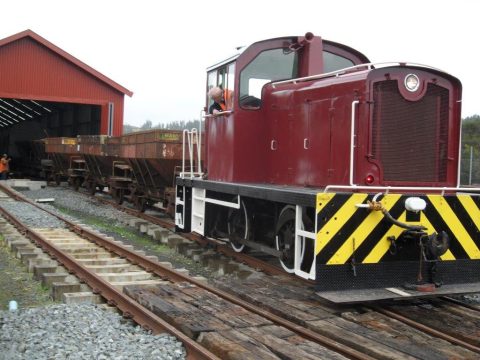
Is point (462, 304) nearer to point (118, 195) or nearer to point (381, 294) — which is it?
point (381, 294)

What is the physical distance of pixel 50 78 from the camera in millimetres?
24141

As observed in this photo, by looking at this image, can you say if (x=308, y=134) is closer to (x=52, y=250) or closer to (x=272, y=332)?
(x=272, y=332)

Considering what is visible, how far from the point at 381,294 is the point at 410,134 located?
69.4 inches

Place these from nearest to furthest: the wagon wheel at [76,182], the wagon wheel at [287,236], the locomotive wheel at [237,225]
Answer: the wagon wheel at [287,236], the locomotive wheel at [237,225], the wagon wheel at [76,182]

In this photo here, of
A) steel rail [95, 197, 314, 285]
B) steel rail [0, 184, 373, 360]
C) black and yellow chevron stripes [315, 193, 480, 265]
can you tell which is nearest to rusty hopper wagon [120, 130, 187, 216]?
steel rail [95, 197, 314, 285]

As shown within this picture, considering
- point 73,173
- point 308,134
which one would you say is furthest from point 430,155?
point 73,173

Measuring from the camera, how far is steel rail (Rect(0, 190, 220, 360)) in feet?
13.2

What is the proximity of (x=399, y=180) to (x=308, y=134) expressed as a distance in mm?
1272

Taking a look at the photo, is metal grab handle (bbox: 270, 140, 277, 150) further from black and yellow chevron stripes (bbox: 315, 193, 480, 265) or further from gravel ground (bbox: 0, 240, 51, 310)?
gravel ground (bbox: 0, 240, 51, 310)

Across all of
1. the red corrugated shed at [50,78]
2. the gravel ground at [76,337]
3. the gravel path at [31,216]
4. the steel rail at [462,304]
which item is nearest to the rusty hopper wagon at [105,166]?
the gravel path at [31,216]

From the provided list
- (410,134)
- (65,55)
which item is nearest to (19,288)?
(410,134)

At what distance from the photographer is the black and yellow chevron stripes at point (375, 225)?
496 centimetres

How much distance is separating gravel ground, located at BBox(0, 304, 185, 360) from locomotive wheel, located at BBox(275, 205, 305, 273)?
2.11 metres

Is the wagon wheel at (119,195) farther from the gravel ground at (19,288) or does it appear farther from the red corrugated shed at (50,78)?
the red corrugated shed at (50,78)
